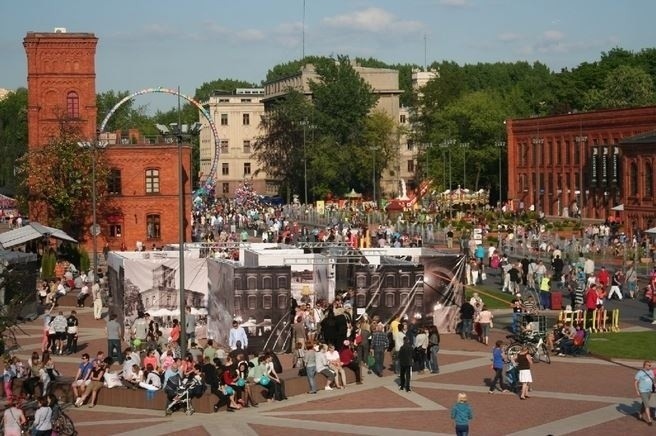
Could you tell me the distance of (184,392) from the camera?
2916 cm

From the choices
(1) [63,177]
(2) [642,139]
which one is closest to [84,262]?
(1) [63,177]

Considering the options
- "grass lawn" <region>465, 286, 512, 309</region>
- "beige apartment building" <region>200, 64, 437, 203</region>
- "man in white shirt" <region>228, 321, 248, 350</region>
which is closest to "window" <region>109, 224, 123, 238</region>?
"grass lawn" <region>465, 286, 512, 309</region>

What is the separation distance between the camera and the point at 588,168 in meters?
98.2

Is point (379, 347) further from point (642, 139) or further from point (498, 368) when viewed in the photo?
point (642, 139)

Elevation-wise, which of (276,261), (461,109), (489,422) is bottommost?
(489,422)

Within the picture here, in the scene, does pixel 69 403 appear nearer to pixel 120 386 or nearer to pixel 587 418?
pixel 120 386

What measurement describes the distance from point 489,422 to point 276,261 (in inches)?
549

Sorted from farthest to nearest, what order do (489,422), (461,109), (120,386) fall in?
(461,109) < (120,386) < (489,422)

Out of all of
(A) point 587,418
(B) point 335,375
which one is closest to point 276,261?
(B) point 335,375

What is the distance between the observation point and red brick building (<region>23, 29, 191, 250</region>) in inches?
2904

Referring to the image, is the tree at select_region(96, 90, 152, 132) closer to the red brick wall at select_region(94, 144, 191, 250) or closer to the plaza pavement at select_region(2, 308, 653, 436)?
the red brick wall at select_region(94, 144, 191, 250)

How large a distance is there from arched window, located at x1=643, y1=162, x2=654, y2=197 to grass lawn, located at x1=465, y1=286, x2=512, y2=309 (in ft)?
102

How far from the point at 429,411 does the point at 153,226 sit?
154 feet

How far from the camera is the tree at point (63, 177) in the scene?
69.9 metres
